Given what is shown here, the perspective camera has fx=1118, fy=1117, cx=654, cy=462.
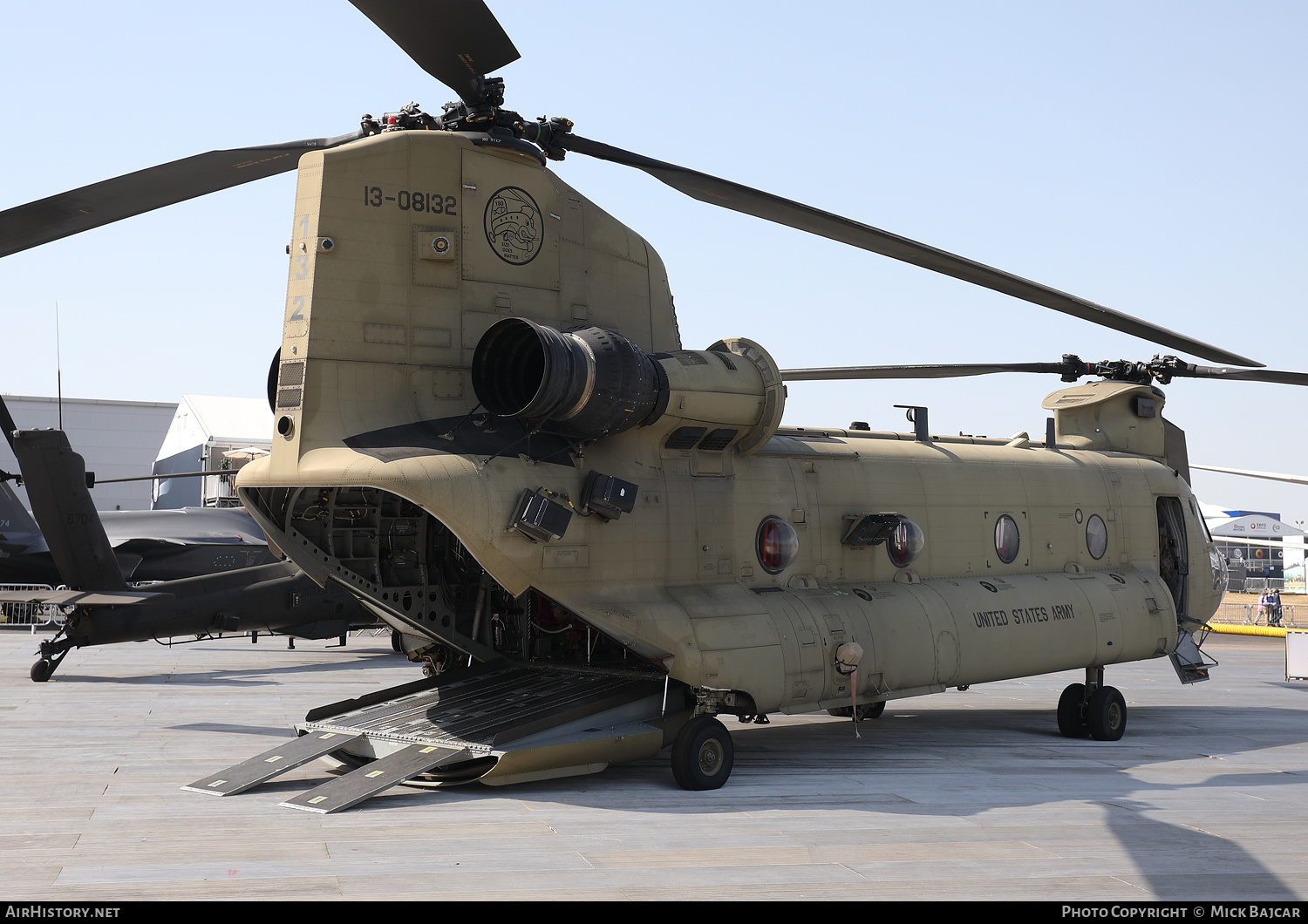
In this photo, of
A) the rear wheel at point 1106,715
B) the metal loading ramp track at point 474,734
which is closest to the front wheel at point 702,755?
the metal loading ramp track at point 474,734

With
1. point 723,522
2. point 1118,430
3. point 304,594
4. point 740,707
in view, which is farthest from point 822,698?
point 304,594

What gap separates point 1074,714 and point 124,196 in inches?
432

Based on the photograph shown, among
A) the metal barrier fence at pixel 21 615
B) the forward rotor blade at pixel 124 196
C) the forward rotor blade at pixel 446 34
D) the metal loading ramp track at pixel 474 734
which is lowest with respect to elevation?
the metal barrier fence at pixel 21 615

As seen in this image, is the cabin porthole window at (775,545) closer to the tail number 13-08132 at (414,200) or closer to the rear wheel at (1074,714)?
the tail number 13-08132 at (414,200)

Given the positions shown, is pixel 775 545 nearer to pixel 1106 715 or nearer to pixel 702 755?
pixel 702 755

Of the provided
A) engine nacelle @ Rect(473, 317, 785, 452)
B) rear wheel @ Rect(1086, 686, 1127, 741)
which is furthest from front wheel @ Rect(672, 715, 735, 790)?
rear wheel @ Rect(1086, 686, 1127, 741)

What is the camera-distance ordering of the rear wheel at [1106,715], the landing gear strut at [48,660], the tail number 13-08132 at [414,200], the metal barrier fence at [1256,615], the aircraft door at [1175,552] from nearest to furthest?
the tail number 13-08132 at [414,200]
the rear wheel at [1106,715]
the aircraft door at [1175,552]
the landing gear strut at [48,660]
the metal barrier fence at [1256,615]

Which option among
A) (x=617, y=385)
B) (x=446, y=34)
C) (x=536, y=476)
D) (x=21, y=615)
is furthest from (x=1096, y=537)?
(x=21, y=615)

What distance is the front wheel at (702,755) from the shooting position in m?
8.93

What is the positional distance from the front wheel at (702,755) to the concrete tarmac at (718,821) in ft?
0.53

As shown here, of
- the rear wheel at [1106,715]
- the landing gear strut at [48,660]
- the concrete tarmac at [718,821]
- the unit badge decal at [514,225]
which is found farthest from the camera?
the landing gear strut at [48,660]
